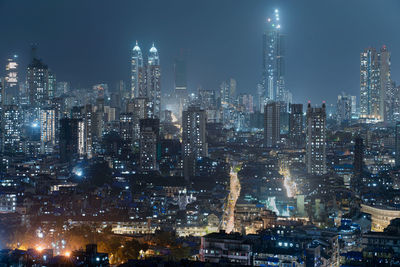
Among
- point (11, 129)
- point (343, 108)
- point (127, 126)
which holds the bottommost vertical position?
point (11, 129)

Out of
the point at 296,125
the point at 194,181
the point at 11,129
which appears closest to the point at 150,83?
the point at 296,125

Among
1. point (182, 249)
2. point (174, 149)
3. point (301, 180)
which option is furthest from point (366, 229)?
point (174, 149)

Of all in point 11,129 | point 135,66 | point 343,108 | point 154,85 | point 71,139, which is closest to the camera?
point 71,139

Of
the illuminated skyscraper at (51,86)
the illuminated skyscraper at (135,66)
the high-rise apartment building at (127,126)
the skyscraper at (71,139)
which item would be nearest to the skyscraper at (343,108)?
the illuminated skyscraper at (135,66)

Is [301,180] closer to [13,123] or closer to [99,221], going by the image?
[99,221]

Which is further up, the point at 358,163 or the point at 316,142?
the point at 316,142

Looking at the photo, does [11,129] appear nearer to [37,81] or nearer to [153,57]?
[37,81]

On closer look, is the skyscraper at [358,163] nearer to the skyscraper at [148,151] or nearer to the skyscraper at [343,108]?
the skyscraper at [148,151]
